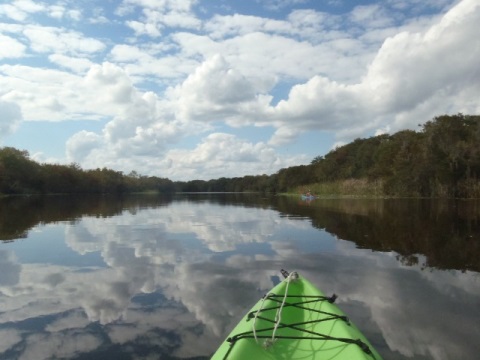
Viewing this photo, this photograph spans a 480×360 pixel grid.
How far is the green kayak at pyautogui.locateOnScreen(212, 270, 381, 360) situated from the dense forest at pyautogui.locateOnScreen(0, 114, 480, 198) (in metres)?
52.0

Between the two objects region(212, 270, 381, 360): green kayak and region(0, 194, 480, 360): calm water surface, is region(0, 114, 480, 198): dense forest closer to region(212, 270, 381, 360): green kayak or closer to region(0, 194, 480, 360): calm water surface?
region(0, 194, 480, 360): calm water surface

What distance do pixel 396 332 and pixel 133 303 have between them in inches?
213

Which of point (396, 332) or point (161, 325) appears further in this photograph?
point (161, 325)

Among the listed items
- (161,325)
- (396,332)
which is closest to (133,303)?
(161,325)

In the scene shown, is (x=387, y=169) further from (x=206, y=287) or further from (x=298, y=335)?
(x=298, y=335)

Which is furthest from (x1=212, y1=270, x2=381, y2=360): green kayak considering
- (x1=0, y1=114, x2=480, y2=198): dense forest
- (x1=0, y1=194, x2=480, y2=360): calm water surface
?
(x1=0, y1=114, x2=480, y2=198): dense forest

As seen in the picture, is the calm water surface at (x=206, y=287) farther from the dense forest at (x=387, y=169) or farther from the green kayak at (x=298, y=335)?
the dense forest at (x=387, y=169)

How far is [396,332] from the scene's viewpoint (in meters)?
6.73

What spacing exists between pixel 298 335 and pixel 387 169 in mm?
67244

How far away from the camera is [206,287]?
32.1 ft

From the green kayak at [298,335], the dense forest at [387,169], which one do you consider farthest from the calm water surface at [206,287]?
the dense forest at [387,169]

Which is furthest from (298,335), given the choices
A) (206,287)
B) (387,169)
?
(387,169)

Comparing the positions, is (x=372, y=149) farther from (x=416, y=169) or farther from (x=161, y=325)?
(x=161, y=325)

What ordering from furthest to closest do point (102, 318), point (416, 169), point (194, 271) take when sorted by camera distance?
point (416, 169), point (194, 271), point (102, 318)
